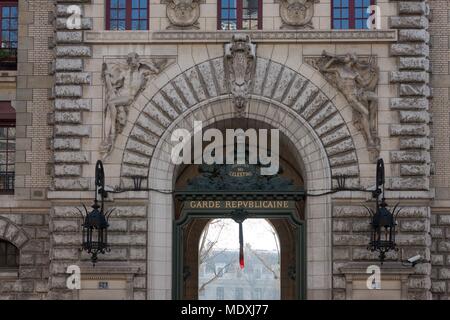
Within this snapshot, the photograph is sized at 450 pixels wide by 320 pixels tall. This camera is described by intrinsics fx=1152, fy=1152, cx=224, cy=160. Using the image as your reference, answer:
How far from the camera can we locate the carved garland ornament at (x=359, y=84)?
31.9 m

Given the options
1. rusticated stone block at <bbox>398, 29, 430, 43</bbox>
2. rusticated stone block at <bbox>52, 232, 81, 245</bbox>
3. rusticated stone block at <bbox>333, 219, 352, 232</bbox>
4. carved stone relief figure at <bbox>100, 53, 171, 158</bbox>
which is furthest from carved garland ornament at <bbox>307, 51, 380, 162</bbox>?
rusticated stone block at <bbox>52, 232, 81, 245</bbox>

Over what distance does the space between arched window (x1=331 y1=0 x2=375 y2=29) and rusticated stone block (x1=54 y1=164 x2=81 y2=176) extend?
8.26 m

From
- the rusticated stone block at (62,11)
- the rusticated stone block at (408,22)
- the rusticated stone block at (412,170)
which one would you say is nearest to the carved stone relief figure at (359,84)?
the rusticated stone block at (412,170)

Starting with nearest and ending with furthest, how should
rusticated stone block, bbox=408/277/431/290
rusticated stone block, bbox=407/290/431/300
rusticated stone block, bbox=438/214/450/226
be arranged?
rusticated stone block, bbox=407/290/431/300 → rusticated stone block, bbox=408/277/431/290 → rusticated stone block, bbox=438/214/450/226

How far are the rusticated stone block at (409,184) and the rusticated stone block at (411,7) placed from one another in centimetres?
468

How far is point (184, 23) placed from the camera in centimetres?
3256

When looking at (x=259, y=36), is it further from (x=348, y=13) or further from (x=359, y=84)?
(x=359, y=84)

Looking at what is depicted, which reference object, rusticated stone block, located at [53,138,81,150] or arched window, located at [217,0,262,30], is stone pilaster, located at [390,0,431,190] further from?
rusticated stone block, located at [53,138,81,150]

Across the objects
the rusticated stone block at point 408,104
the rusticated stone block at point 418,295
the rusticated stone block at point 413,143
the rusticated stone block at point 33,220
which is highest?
the rusticated stone block at point 408,104

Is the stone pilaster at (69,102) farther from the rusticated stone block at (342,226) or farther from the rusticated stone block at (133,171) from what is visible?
the rusticated stone block at (342,226)

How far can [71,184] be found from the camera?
32.0 meters

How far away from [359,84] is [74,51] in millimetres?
8050

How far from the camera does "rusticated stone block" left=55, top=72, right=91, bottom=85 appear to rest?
32375mm

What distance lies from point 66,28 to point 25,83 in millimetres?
2389
